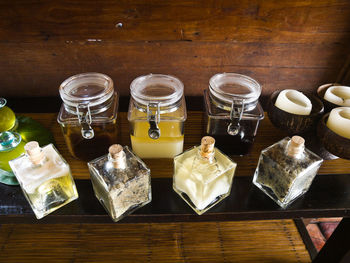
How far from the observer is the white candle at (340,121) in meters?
0.63

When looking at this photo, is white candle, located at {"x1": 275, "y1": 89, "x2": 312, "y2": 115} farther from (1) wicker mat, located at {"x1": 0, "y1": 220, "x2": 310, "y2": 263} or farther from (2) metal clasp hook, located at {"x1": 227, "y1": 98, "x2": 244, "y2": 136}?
(1) wicker mat, located at {"x1": 0, "y1": 220, "x2": 310, "y2": 263}

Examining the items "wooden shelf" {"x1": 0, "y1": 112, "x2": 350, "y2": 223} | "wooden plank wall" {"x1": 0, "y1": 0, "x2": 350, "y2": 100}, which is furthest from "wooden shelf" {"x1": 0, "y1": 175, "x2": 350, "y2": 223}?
"wooden plank wall" {"x1": 0, "y1": 0, "x2": 350, "y2": 100}

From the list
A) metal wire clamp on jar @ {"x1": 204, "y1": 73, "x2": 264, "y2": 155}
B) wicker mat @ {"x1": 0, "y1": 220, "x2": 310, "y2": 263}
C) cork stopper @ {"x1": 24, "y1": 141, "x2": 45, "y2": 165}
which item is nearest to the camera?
cork stopper @ {"x1": 24, "y1": 141, "x2": 45, "y2": 165}

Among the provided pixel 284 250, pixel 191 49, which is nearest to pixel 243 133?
pixel 191 49

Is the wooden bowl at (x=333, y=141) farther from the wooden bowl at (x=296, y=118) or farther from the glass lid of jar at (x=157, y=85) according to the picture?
the glass lid of jar at (x=157, y=85)

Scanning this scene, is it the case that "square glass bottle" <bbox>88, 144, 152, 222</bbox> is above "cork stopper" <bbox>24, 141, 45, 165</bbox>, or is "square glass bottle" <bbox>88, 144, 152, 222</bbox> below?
below

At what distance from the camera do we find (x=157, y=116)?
24.6 inches

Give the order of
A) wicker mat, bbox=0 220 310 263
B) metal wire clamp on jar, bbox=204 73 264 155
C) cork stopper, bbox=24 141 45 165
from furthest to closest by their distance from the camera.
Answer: wicker mat, bbox=0 220 310 263 → metal wire clamp on jar, bbox=204 73 264 155 → cork stopper, bbox=24 141 45 165

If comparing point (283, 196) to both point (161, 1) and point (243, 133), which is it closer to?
point (243, 133)

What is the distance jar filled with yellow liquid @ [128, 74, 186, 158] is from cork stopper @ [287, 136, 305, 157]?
227 millimetres

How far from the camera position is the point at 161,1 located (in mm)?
706

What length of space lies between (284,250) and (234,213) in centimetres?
47

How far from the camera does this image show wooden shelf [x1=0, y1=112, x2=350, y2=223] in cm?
63

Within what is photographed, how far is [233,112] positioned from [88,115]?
1.03 ft
